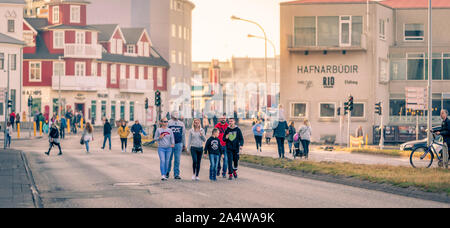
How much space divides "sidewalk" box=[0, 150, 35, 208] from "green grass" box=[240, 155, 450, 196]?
26.7 feet

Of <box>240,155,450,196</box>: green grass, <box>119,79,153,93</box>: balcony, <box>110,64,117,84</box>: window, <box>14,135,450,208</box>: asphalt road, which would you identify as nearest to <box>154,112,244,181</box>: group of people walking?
<box>14,135,450,208</box>: asphalt road

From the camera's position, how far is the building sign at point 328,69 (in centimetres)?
5094

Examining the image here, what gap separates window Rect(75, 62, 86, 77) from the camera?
72.9 m

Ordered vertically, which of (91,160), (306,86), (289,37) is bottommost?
(91,160)

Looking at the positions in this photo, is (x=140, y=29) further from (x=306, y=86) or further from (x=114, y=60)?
(x=306, y=86)

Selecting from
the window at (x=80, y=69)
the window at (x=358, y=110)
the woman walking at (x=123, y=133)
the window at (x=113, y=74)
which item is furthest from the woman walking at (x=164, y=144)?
the window at (x=113, y=74)

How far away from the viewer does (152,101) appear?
82938mm

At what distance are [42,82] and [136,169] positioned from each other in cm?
5155

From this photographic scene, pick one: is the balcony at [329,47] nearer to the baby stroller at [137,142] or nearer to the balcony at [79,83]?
the baby stroller at [137,142]

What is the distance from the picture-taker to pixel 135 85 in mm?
80000

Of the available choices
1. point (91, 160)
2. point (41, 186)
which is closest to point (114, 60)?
point (91, 160)

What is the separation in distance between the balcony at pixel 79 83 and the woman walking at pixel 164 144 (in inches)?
2143

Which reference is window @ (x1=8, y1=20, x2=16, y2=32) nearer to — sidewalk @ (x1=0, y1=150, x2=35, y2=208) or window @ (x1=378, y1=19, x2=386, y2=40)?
window @ (x1=378, y1=19, x2=386, y2=40)
